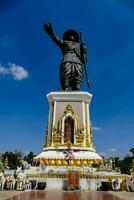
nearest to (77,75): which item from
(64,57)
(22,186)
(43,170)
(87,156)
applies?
(64,57)

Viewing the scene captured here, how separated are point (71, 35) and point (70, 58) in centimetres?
258

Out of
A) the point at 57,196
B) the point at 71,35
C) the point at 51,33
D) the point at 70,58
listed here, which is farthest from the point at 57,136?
the point at 57,196

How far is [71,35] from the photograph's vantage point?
2853 cm

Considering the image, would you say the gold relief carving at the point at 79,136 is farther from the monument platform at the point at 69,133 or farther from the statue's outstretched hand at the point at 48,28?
the statue's outstretched hand at the point at 48,28

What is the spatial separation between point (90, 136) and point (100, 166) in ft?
11.4

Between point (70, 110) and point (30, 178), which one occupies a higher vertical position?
point (70, 110)

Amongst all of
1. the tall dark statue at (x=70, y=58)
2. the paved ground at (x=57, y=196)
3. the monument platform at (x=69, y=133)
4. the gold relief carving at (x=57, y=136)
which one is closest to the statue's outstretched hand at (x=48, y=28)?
the tall dark statue at (x=70, y=58)

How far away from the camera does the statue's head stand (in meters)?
28.4

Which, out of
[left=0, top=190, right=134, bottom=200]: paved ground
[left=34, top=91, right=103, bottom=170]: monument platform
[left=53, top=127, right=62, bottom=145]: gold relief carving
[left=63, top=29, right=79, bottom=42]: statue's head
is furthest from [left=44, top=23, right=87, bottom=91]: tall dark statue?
[left=0, top=190, right=134, bottom=200]: paved ground

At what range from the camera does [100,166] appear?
21922 millimetres

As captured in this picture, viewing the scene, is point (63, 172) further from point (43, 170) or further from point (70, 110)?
point (70, 110)

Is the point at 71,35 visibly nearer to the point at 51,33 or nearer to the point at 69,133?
the point at 51,33

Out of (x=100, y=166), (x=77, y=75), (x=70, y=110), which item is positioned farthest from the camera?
(x=77, y=75)

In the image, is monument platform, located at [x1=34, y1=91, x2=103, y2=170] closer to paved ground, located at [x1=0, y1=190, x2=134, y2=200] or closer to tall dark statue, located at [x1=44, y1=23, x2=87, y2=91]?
tall dark statue, located at [x1=44, y1=23, x2=87, y2=91]
